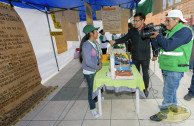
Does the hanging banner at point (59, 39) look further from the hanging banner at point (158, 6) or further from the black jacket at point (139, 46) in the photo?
the hanging banner at point (158, 6)

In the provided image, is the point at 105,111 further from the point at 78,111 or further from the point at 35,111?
the point at 35,111

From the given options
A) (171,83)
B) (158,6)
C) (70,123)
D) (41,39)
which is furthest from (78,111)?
(41,39)

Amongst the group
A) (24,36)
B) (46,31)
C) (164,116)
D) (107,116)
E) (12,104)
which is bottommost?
(107,116)

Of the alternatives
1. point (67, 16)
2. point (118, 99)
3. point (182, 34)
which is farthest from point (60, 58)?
point (182, 34)

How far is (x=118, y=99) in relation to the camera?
287 centimetres

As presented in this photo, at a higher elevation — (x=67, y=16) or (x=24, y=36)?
(x=67, y=16)

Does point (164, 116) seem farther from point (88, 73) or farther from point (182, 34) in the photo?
point (88, 73)

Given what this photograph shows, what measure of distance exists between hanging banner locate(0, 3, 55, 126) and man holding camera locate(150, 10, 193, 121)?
9.25 feet

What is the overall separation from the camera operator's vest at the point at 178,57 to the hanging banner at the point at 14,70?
3.01 m

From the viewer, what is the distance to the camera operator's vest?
5.12 feet

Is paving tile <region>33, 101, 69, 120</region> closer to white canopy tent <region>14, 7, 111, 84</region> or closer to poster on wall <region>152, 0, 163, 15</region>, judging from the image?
white canopy tent <region>14, 7, 111, 84</region>

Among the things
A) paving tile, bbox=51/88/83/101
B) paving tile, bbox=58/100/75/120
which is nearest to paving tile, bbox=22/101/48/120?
paving tile, bbox=51/88/83/101

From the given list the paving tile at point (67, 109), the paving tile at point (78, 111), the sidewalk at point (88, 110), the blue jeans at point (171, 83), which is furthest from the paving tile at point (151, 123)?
the paving tile at point (67, 109)

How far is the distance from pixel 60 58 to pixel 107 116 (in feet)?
13.3
